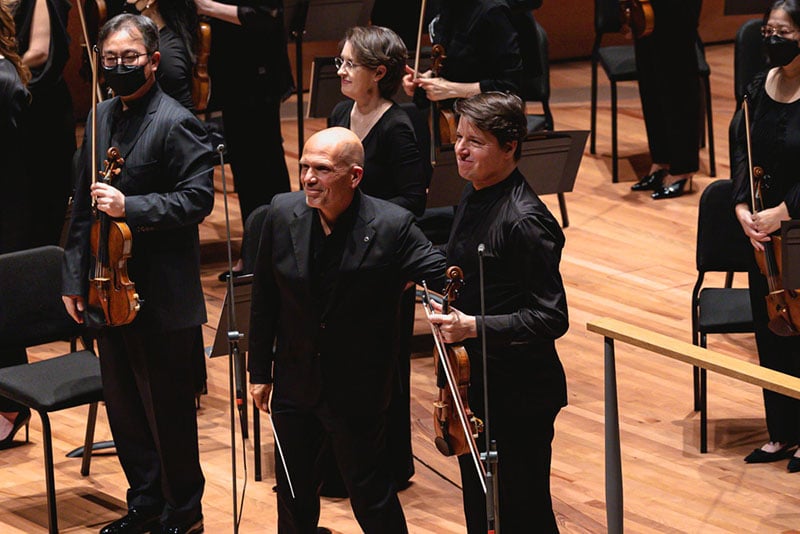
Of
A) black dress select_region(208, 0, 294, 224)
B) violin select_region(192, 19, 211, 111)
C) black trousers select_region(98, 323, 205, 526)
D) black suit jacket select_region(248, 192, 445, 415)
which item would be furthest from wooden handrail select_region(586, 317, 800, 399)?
black dress select_region(208, 0, 294, 224)

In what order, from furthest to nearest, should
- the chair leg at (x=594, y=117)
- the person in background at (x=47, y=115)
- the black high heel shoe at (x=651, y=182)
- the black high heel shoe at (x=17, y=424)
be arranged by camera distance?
the chair leg at (x=594, y=117)
the black high heel shoe at (x=651, y=182)
the person in background at (x=47, y=115)
the black high heel shoe at (x=17, y=424)

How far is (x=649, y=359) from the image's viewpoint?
5668 millimetres

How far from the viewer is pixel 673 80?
7371mm

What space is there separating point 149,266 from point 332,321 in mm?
790

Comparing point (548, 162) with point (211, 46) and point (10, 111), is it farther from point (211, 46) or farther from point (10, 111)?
point (10, 111)

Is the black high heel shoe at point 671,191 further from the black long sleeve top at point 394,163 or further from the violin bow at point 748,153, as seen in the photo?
the black long sleeve top at point 394,163

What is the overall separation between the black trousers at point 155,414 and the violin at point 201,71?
5.39ft

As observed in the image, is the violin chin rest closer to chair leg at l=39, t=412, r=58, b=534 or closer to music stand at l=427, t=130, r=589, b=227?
chair leg at l=39, t=412, r=58, b=534

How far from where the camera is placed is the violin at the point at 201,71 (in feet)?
18.5

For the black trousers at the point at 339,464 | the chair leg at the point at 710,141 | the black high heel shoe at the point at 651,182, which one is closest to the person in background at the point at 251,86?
the black high heel shoe at the point at 651,182

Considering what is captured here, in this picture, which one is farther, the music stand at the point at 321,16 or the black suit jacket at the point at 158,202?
the music stand at the point at 321,16

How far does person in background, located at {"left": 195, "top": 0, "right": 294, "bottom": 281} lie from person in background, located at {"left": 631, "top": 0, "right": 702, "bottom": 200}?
2.13 metres

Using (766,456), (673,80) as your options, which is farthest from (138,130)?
(673,80)

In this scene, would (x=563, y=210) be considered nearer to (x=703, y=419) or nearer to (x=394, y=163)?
(x=703, y=419)
